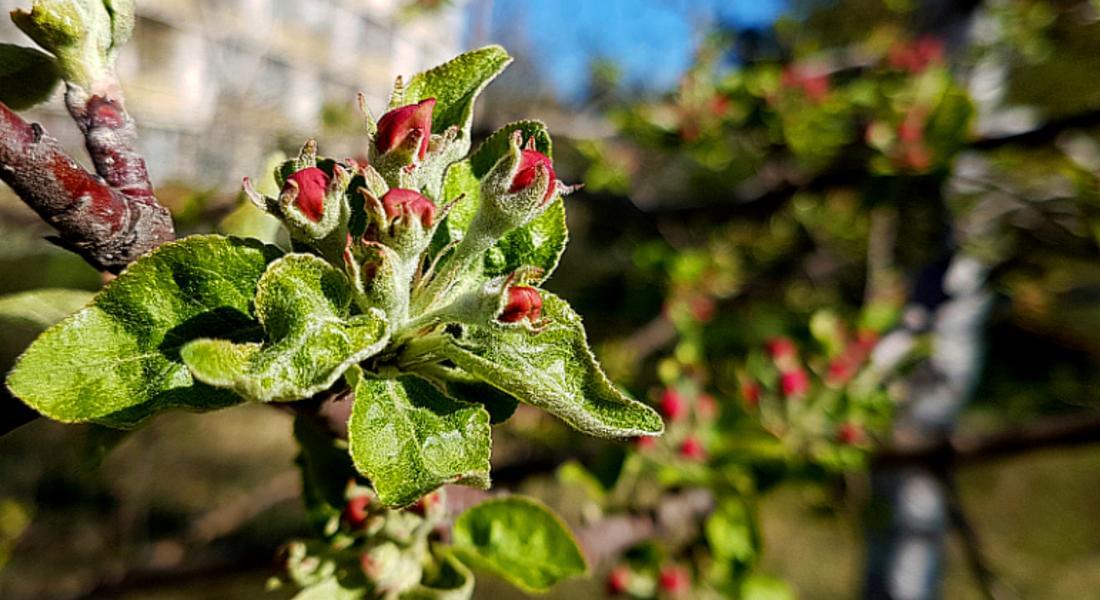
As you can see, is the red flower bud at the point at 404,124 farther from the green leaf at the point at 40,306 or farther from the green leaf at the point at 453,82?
the green leaf at the point at 40,306

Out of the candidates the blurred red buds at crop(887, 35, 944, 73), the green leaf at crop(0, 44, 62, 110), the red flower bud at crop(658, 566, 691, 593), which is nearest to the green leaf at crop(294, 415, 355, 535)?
the green leaf at crop(0, 44, 62, 110)

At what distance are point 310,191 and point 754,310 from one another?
279cm

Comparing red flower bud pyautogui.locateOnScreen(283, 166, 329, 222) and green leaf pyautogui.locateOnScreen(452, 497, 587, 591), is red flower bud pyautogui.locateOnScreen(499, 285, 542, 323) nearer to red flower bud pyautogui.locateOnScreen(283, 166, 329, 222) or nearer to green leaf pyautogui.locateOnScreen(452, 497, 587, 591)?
red flower bud pyautogui.locateOnScreen(283, 166, 329, 222)

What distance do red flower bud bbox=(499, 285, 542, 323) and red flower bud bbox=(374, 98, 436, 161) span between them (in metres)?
0.13

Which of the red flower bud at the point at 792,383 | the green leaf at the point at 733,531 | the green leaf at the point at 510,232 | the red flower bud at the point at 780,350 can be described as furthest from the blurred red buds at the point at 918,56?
the green leaf at the point at 510,232

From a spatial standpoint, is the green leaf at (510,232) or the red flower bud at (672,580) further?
the red flower bud at (672,580)

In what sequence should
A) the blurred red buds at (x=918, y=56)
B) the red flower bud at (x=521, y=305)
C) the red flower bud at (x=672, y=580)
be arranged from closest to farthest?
the red flower bud at (x=521, y=305) < the red flower bud at (x=672, y=580) < the blurred red buds at (x=918, y=56)

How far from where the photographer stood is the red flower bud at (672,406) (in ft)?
5.70

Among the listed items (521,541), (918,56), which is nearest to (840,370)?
(521,541)

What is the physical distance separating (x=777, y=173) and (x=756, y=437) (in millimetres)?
1587

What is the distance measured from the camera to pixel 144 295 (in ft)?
1.71

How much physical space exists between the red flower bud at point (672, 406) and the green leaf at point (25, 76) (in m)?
1.38

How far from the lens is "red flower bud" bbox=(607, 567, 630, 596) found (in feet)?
6.23

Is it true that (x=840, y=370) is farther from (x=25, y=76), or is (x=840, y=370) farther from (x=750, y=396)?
(x=25, y=76)
